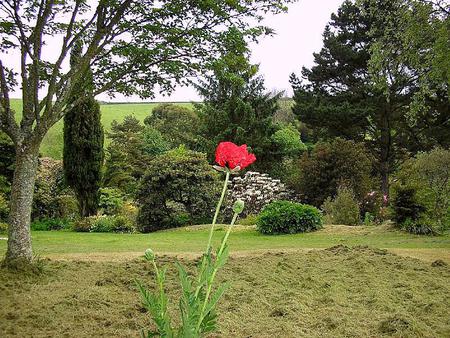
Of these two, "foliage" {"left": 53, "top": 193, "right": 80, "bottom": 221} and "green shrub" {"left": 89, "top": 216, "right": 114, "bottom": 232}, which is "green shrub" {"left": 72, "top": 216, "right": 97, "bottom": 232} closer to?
"green shrub" {"left": 89, "top": 216, "right": 114, "bottom": 232}

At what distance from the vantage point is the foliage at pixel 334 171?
54.1ft

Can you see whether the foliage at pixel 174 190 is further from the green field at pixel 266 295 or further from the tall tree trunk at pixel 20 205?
the tall tree trunk at pixel 20 205

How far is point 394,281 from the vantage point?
5.56m

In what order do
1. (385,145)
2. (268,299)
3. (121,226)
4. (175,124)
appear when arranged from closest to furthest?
(268,299) → (121,226) → (385,145) → (175,124)

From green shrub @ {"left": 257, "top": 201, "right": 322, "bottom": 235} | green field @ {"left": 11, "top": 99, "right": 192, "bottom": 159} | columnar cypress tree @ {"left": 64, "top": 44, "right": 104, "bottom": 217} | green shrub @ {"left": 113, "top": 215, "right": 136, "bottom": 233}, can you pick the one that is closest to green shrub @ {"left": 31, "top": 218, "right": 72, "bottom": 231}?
columnar cypress tree @ {"left": 64, "top": 44, "right": 104, "bottom": 217}

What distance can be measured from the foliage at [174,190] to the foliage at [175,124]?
13.0 metres

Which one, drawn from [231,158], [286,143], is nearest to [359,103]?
[286,143]

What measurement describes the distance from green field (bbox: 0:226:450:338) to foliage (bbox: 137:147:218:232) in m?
6.84

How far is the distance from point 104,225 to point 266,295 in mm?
9609

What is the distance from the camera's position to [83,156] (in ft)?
50.6

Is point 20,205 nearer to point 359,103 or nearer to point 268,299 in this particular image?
point 268,299

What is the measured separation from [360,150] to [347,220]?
3919 millimetres

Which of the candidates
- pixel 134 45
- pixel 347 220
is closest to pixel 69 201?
pixel 347 220

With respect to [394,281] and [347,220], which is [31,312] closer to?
[394,281]
